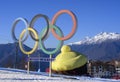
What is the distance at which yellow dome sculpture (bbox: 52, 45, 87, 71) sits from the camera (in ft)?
189

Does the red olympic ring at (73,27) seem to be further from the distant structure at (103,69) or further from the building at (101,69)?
the distant structure at (103,69)

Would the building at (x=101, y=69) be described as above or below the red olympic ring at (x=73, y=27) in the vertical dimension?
above

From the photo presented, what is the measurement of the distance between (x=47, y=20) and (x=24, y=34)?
593 centimetres

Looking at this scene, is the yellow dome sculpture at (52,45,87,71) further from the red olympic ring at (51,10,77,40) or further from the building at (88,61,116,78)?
the building at (88,61,116,78)

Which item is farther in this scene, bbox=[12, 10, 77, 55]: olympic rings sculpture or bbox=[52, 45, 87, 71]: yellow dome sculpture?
bbox=[52, 45, 87, 71]: yellow dome sculpture

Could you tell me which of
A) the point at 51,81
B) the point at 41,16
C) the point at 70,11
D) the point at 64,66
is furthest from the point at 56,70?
the point at 51,81

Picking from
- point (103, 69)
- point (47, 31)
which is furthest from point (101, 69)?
point (47, 31)

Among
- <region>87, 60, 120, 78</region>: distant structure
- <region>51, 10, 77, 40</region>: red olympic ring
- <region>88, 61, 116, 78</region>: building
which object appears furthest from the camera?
<region>87, 60, 120, 78</region>: distant structure

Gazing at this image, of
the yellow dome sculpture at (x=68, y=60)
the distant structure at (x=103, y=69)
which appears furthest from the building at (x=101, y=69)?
the yellow dome sculpture at (x=68, y=60)

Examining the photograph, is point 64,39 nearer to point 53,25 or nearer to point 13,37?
point 53,25

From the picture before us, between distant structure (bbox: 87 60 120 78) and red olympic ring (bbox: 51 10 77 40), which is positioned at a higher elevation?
distant structure (bbox: 87 60 120 78)

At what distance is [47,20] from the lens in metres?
45.1

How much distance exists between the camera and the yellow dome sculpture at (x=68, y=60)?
57688 millimetres

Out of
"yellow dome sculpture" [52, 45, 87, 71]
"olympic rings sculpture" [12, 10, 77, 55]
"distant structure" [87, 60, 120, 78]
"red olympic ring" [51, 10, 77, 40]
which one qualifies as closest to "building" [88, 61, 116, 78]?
"distant structure" [87, 60, 120, 78]
